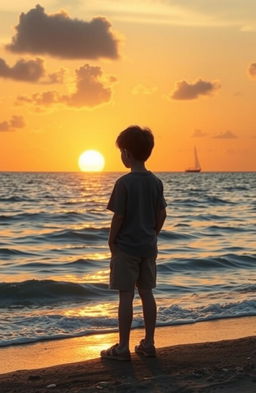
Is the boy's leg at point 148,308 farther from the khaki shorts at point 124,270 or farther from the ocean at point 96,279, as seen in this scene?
the ocean at point 96,279

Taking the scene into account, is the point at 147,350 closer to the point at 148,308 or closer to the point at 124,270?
the point at 148,308

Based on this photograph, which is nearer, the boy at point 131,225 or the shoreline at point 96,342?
Answer: the boy at point 131,225

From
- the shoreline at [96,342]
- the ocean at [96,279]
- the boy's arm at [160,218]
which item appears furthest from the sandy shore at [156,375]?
the ocean at [96,279]

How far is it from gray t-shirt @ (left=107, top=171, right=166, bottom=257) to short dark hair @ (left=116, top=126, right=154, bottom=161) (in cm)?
17

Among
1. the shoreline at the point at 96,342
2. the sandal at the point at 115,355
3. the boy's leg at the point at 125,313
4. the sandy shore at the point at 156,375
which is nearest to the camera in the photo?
the sandy shore at the point at 156,375

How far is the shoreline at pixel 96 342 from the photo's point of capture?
5.70 metres

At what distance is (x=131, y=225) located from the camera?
17.7ft

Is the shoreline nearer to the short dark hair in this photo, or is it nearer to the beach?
the beach

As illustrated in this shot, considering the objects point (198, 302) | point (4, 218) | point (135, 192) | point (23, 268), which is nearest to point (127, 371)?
point (135, 192)

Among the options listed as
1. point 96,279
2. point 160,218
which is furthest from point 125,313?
point 96,279

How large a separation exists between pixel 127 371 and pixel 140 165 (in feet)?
5.19

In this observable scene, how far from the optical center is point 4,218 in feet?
77.9

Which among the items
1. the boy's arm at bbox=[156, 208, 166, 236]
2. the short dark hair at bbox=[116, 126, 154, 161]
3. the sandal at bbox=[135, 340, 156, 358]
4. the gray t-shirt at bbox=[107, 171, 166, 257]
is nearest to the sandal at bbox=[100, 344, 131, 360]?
the sandal at bbox=[135, 340, 156, 358]

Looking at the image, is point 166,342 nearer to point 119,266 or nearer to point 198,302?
point 119,266
